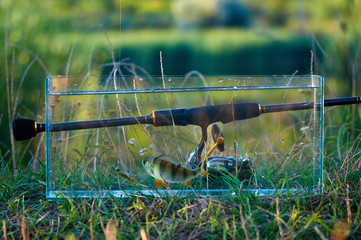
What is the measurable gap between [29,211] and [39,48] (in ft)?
5.39

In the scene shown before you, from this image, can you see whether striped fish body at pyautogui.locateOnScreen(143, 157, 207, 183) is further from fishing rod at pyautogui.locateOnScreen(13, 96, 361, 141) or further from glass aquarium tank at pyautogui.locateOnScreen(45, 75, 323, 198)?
fishing rod at pyautogui.locateOnScreen(13, 96, 361, 141)

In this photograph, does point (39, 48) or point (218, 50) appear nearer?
point (39, 48)

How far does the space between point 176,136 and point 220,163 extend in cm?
21

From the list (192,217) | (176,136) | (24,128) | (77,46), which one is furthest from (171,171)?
(77,46)

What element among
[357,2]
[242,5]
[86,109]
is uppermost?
[242,5]

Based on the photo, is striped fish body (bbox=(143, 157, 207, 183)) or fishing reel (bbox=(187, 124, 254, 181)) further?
fishing reel (bbox=(187, 124, 254, 181))

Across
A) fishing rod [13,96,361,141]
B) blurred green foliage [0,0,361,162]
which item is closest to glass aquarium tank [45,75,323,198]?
fishing rod [13,96,361,141]

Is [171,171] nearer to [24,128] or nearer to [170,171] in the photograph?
[170,171]

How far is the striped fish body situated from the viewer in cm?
150

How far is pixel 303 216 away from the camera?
140cm

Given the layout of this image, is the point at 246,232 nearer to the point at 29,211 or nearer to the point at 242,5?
the point at 29,211

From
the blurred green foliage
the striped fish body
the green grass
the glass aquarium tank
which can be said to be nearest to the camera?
the green grass

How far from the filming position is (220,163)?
5.47 ft

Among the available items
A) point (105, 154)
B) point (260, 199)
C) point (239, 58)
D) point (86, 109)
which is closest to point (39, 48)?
point (86, 109)
